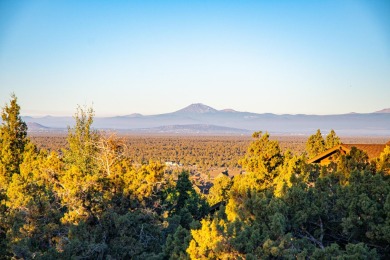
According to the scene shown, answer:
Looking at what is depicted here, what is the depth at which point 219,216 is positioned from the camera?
13.6m

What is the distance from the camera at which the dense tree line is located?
8984mm

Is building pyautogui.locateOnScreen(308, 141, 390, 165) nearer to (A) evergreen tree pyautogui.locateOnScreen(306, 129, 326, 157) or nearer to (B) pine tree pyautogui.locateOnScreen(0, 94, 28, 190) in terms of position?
(A) evergreen tree pyautogui.locateOnScreen(306, 129, 326, 157)

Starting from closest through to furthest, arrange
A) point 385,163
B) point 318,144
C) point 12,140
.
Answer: point 385,163
point 12,140
point 318,144

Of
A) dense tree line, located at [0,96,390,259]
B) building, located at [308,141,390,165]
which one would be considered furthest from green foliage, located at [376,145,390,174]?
building, located at [308,141,390,165]

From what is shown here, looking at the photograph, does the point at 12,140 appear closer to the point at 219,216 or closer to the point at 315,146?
the point at 219,216

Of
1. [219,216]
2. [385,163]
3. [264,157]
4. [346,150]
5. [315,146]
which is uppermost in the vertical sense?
[385,163]

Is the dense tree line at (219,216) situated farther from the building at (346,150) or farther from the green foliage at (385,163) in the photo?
the building at (346,150)

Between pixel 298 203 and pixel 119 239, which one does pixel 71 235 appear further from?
pixel 298 203

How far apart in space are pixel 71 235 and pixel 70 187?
2468mm

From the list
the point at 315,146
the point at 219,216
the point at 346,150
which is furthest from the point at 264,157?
the point at 315,146

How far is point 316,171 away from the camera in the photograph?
1275 centimetres

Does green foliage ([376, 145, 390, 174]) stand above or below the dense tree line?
above

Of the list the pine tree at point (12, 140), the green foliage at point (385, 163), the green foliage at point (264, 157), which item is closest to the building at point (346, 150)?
the green foliage at point (264, 157)

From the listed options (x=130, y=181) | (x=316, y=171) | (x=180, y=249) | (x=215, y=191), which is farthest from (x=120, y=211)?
(x=215, y=191)
